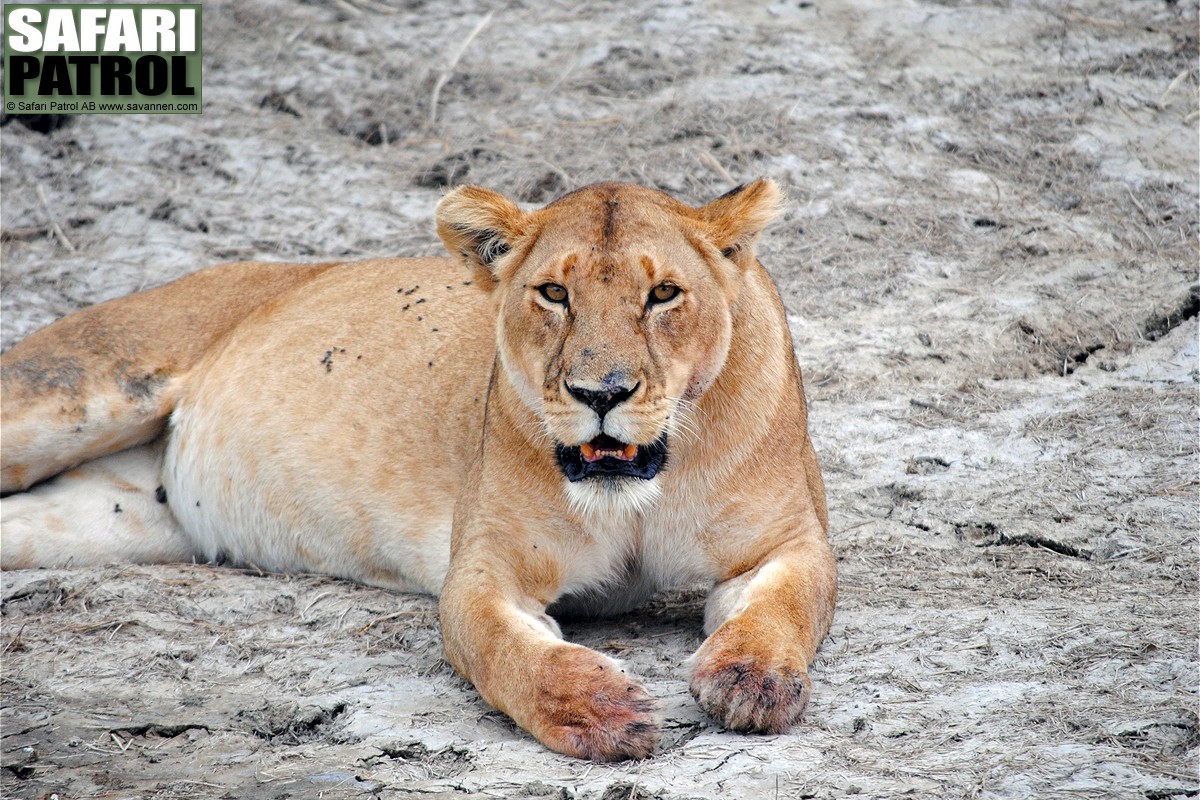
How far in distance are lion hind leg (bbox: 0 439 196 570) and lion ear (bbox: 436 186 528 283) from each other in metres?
2.24

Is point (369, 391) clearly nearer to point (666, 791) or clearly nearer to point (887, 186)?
point (666, 791)

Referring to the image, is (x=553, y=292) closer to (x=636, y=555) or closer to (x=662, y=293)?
(x=662, y=293)

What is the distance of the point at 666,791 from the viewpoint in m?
2.99

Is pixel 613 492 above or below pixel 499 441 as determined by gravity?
above

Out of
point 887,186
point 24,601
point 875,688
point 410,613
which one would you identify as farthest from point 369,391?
point 887,186

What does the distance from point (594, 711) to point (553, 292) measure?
1.19 m

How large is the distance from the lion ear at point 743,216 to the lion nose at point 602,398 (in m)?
0.77

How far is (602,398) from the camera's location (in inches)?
136

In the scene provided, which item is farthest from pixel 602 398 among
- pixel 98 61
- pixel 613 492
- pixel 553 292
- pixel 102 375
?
pixel 98 61

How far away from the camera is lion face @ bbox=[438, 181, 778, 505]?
3.54 m

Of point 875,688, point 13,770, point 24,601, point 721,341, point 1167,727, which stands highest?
point 721,341

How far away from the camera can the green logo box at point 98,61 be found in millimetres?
8445

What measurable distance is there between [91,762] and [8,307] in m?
4.44

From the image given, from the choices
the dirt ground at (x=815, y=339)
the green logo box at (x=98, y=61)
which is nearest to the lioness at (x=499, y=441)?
the dirt ground at (x=815, y=339)
